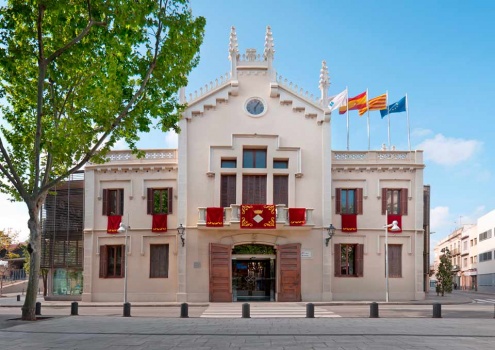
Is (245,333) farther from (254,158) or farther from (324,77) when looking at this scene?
(324,77)

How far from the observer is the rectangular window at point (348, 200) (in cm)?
3503

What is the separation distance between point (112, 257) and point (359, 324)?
67.0ft

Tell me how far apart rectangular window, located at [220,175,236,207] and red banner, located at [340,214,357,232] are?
7204 mm

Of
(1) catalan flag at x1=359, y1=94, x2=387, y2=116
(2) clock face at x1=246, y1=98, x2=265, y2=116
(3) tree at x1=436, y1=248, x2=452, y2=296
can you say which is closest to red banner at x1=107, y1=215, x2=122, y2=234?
(2) clock face at x1=246, y1=98, x2=265, y2=116

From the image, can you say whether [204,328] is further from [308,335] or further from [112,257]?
[112,257]

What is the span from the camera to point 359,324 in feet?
63.2

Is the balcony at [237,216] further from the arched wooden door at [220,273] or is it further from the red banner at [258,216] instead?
the arched wooden door at [220,273]

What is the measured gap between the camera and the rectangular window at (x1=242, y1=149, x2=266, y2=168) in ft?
112

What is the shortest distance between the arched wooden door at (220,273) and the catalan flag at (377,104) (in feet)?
45.0

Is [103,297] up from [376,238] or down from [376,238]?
down

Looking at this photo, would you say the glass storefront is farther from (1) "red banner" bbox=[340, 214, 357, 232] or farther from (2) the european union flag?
(2) the european union flag

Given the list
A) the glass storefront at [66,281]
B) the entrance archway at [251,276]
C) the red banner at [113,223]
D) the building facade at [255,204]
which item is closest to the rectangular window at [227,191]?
the building facade at [255,204]

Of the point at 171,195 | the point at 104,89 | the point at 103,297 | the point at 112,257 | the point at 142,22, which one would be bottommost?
the point at 103,297

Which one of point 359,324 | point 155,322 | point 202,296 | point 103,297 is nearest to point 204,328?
point 155,322
